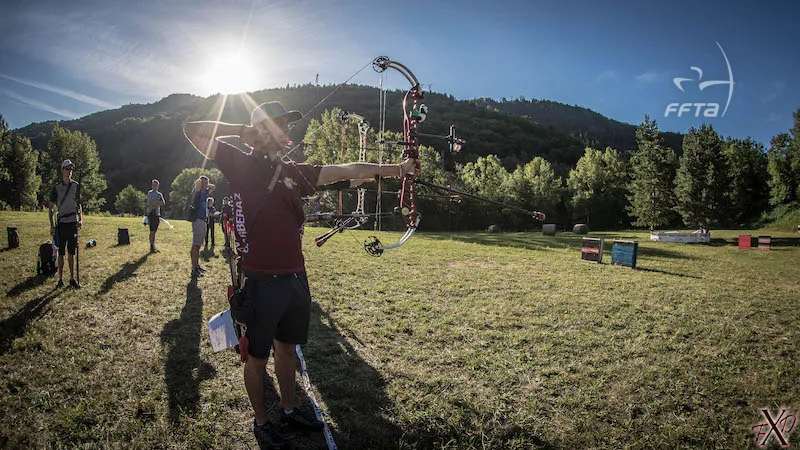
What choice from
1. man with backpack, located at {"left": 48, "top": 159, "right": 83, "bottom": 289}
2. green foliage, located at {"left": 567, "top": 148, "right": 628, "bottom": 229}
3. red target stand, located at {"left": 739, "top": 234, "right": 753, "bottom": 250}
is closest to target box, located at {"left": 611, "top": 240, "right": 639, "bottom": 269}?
red target stand, located at {"left": 739, "top": 234, "right": 753, "bottom": 250}

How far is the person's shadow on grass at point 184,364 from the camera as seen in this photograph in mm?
4176

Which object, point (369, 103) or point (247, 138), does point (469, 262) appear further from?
point (369, 103)

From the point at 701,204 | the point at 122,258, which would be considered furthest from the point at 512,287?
the point at 701,204

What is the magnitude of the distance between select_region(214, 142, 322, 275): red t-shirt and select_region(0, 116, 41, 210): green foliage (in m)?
65.9

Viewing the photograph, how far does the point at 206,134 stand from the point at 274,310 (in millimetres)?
1723

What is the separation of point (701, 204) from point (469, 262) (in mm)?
33724

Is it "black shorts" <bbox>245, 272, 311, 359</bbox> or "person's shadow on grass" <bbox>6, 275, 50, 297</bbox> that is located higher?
"black shorts" <bbox>245, 272, 311, 359</bbox>

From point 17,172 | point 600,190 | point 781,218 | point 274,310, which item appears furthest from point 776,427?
point 17,172

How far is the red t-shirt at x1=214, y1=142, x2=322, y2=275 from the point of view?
3172 millimetres

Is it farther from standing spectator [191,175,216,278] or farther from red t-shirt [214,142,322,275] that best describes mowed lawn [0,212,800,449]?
red t-shirt [214,142,322,275]

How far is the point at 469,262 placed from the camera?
47.8 ft

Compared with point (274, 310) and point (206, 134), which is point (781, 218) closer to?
point (274, 310)

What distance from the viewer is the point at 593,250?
Answer: 51.6ft

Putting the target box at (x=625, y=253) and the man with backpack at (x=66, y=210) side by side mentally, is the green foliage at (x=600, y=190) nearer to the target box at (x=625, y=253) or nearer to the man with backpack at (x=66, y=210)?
the target box at (x=625, y=253)
